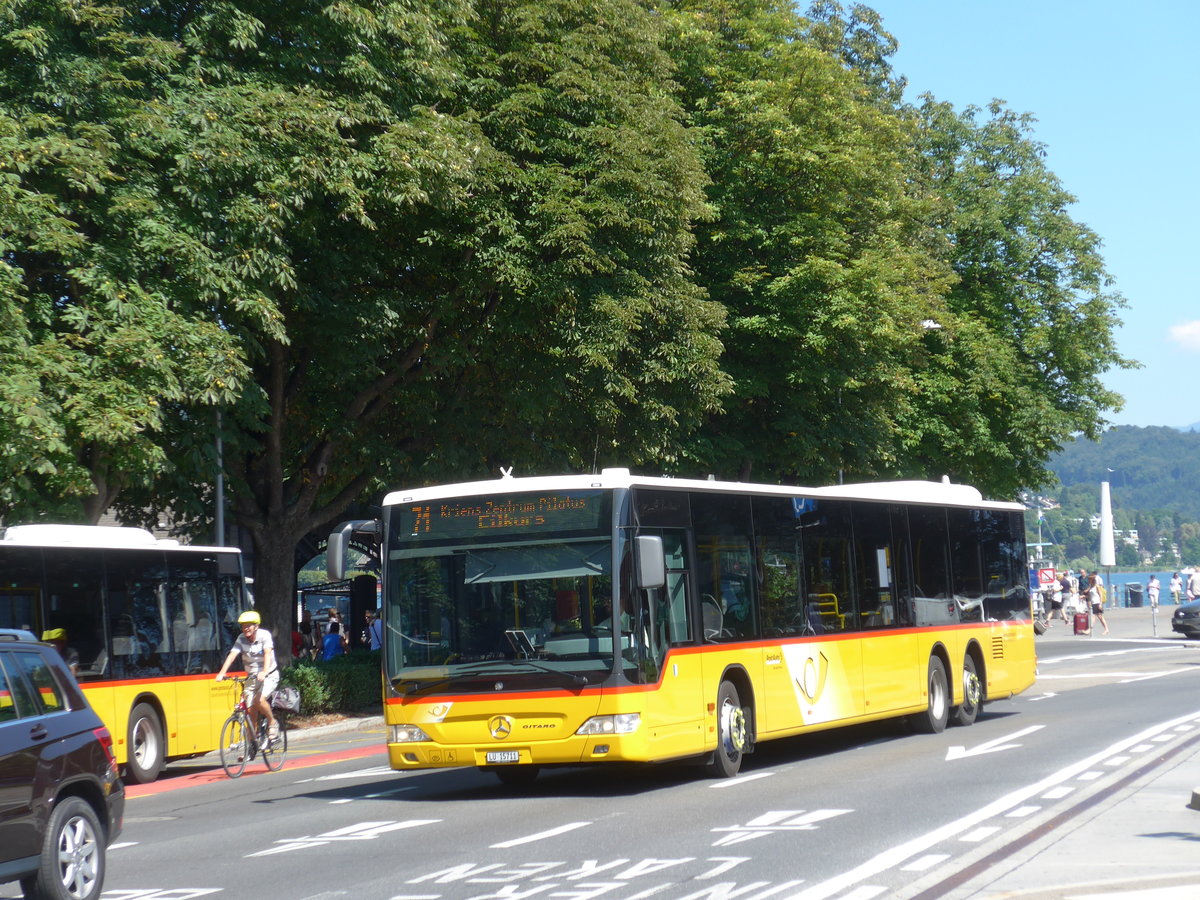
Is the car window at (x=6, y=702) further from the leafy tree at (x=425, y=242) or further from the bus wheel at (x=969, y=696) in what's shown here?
the bus wheel at (x=969, y=696)

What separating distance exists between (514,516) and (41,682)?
5.60m

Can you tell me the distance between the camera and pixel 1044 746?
662 inches

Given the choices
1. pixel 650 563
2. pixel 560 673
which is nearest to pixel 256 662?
pixel 560 673

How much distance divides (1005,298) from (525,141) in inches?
949

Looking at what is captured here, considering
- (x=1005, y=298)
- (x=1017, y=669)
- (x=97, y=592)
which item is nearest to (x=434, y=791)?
(x=97, y=592)

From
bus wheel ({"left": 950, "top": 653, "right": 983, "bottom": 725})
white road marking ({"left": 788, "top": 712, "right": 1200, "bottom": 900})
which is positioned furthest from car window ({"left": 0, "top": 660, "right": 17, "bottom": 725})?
bus wheel ({"left": 950, "top": 653, "right": 983, "bottom": 725})

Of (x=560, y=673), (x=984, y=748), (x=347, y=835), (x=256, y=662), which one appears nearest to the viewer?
(x=347, y=835)

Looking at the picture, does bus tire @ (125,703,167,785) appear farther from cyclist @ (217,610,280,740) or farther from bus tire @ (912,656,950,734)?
bus tire @ (912,656,950,734)

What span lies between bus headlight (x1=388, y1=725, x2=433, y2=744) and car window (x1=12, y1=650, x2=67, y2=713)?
16.6 feet

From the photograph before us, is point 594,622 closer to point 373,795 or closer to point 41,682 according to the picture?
point 373,795

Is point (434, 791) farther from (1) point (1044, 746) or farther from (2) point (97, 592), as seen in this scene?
(1) point (1044, 746)

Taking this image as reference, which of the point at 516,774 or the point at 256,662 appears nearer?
the point at 516,774

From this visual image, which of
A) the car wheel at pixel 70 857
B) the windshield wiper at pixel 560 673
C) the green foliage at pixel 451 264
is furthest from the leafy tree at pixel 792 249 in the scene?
the car wheel at pixel 70 857

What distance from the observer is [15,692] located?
28.6 ft
